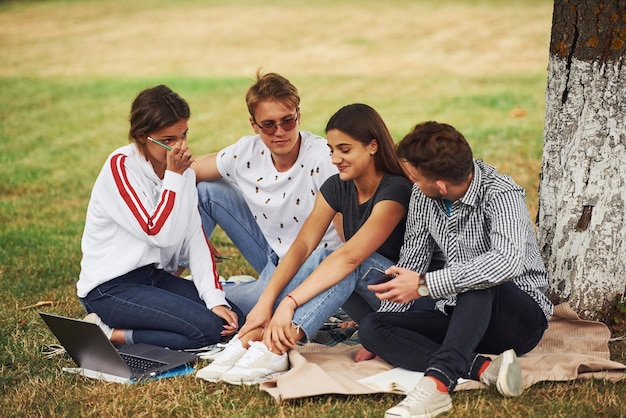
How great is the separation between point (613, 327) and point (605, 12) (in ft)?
5.32

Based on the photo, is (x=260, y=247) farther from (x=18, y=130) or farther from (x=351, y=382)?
(x=18, y=130)

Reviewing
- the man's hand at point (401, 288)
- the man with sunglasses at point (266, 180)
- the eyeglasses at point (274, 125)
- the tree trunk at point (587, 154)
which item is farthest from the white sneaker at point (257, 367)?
the tree trunk at point (587, 154)

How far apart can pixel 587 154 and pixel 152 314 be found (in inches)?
94.8

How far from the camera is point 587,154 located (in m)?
4.66

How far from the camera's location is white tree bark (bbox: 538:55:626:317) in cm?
462

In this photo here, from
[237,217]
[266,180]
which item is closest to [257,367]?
[266,180]

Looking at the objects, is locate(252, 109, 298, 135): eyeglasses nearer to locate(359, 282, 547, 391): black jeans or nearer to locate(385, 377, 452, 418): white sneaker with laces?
locate(359, 282, 547, 391): black jeans

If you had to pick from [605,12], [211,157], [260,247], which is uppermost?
[605,12]

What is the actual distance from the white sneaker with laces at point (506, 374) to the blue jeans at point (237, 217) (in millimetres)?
1945

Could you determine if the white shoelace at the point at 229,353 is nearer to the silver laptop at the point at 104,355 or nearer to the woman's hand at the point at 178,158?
the silver laptop at the point at 104,355

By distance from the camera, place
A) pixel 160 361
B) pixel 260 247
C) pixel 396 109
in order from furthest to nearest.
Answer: pixel 396 109 < pixel 260 247 < pixel 160 361

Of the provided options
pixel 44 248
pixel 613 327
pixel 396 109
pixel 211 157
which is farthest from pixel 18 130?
pixel 613 327

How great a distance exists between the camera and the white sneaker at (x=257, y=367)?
165 inches

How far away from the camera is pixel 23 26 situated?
26406 millimetres
